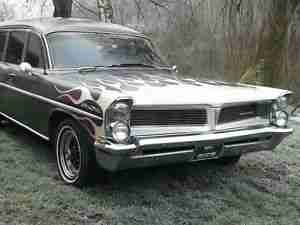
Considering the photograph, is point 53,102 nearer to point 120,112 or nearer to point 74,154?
point 74,154

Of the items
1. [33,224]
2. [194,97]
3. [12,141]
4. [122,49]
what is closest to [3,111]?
[12,141]

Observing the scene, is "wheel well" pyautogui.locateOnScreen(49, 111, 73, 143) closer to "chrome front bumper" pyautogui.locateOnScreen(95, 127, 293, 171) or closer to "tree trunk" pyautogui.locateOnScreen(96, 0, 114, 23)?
"chrome front bumper" pyautogui.locateOnScreen(95, 127, 293, 171)

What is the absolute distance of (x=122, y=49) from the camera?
548 cm

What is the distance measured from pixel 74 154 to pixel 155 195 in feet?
3.22

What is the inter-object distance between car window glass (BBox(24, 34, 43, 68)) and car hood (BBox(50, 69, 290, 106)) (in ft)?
2.12

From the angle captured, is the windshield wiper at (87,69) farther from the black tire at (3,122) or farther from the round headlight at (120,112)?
the black tire at (3,122)

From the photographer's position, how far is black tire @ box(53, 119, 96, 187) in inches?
159

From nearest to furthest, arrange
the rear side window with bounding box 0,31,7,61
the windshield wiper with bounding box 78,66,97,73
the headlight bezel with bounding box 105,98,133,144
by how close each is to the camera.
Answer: the headlight bezel with bounding box 105,98,133,144
the windshield wiper with bounding box 78,66,97,73
the rear side window with bounding box 0,31,7,61

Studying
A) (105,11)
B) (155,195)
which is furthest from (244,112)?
(105,11)

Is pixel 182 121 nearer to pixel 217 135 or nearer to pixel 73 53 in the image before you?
pixel 217 135

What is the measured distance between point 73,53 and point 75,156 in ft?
4.38

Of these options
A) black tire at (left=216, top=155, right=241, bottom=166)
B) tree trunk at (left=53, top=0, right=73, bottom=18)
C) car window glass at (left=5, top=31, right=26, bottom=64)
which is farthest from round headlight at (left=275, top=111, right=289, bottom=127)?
tree trunk at (left=53, top=0, right=73, bottom=18)

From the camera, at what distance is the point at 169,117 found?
388cm

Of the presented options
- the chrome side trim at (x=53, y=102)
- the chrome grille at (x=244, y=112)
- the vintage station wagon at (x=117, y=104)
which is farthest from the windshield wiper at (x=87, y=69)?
the chrome grille at (x=244, y=112)
